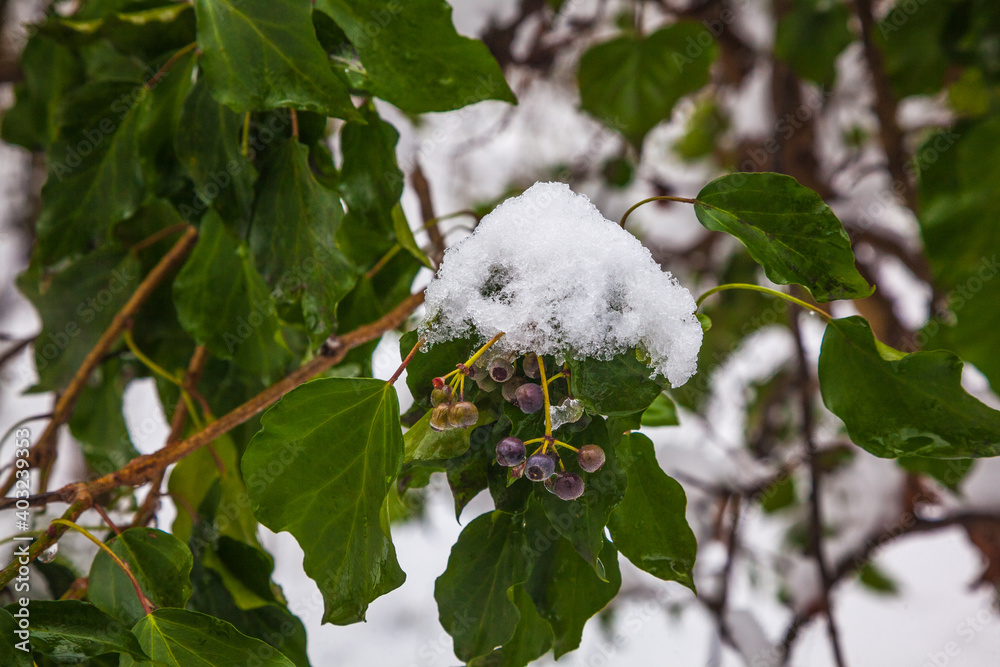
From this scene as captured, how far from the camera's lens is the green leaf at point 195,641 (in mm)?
329

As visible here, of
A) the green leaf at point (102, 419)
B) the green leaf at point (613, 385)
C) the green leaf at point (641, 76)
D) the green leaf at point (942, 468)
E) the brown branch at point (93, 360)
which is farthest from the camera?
the green leaf at point (641, 76)

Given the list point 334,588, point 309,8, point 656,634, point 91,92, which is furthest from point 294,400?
point 656,634

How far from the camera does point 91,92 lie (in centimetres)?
51

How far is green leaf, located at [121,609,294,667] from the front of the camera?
329mm

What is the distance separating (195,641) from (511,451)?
0.20 meters

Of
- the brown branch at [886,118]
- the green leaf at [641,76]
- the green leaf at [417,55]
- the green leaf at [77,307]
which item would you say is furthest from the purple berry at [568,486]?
the brown branch at [886,118]

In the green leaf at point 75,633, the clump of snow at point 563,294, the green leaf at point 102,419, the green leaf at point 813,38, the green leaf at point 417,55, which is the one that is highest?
the green leaf at point 417,55

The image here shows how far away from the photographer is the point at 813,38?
3.34ft

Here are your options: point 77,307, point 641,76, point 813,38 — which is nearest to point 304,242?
point 77,307

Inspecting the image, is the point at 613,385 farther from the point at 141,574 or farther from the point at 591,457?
the point at 141,574

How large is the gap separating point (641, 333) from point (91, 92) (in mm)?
485

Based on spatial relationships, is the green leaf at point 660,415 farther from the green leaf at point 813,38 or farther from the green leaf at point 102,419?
the green leaf at point 813,38

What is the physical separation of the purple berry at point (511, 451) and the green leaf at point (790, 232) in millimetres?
139

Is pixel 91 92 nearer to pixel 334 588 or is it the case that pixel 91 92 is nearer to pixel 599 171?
pixel 334 588
